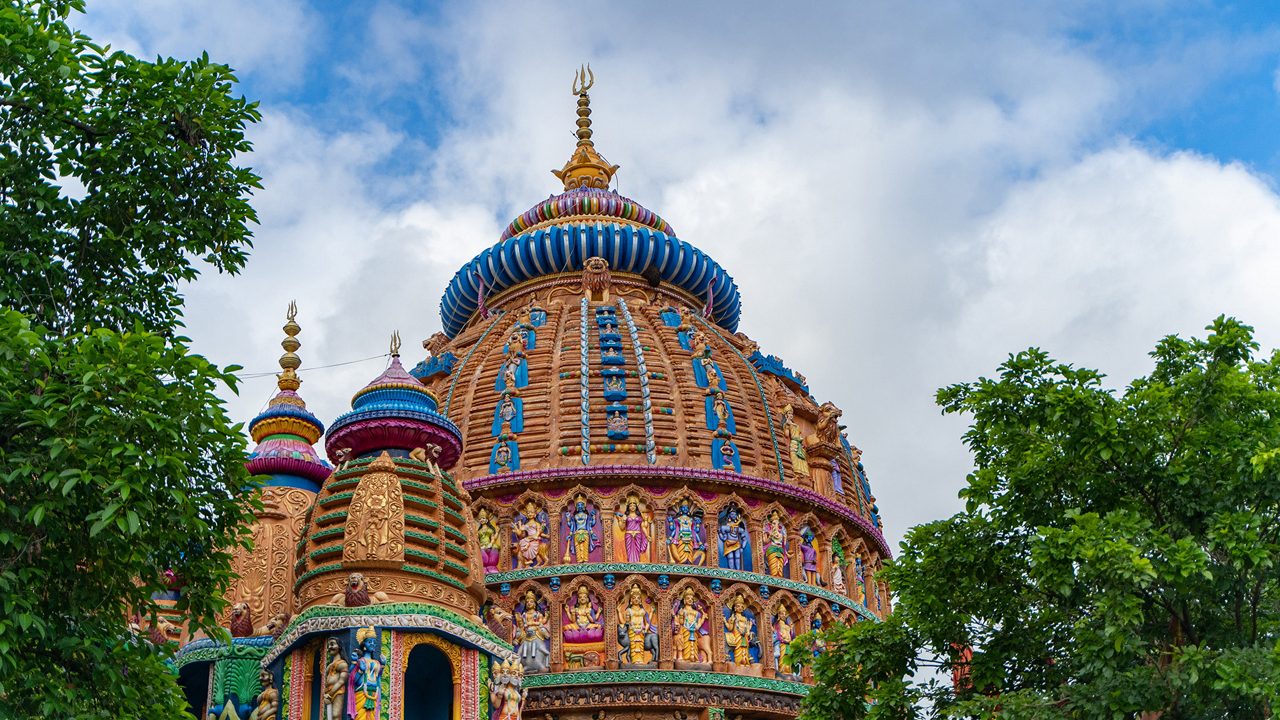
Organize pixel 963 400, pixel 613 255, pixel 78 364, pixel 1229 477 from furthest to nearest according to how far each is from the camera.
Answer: pixel 613 255
pixel 963 400
pixel 1229 477
pixel 78 364

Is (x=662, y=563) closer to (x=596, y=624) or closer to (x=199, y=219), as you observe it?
(x=596, y=624)

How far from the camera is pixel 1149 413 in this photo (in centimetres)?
1549

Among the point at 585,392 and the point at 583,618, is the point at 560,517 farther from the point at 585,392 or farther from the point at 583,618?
the point at 585,392

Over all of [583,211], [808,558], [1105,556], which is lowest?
[1105,556]

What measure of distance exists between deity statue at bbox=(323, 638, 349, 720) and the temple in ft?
0.10

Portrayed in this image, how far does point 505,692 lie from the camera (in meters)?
21.3

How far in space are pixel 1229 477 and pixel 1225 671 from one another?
233cm

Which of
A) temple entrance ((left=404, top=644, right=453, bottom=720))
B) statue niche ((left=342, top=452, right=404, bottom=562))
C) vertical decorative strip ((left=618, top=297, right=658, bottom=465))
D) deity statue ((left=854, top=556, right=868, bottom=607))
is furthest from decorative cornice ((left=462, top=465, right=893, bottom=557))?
temple entrance ((left=404, top=644, right=453, bottom=720))

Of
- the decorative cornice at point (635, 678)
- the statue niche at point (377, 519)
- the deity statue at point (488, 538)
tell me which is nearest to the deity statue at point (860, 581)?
the decorative cornice at point (635, 678)

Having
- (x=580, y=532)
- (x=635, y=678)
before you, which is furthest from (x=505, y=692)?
(x=580, y=532)

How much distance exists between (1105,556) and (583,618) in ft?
47.5

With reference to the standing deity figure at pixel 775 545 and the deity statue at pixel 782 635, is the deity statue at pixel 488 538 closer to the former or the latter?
the standing deity figure at pixel 775 545

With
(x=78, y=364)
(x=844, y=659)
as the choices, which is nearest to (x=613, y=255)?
(x=844, y=659)

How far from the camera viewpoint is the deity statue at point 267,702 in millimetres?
21000
